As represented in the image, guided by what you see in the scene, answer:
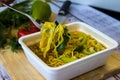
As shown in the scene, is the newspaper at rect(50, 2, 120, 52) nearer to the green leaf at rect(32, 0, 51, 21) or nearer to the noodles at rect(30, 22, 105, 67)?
the green leaf at rect(32, 0, 51, 21)

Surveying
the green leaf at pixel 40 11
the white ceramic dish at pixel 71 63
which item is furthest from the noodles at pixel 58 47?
the green leaf at pixel 40 11

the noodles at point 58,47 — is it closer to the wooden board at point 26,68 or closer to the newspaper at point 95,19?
the wooden board at point 26,68

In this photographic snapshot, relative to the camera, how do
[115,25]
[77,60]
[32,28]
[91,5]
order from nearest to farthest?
[77,60] < [32,28] < [115,25] < [91,5]

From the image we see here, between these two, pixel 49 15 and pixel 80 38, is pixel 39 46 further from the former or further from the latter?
pixel 49 15

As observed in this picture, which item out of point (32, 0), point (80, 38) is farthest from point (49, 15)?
point (80, 38)

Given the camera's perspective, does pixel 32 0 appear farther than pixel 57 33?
Yes

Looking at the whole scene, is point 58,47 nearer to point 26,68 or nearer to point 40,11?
point 26,68
